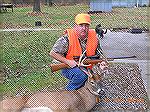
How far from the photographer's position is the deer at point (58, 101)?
5129 millimetres

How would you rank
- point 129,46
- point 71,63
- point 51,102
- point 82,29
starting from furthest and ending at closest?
point 129,46 → point 71,63 → point 82,29 → point 51,102

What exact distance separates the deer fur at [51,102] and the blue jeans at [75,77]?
1.21 feet

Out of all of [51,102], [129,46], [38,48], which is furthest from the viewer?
[38,48]

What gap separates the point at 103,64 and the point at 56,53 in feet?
2.01

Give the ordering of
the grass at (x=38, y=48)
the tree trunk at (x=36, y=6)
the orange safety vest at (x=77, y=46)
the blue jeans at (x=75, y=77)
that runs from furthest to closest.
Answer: the grass at (x=38, y=48) < the tree trunk at (x=36, y=6) < the blue jeans at (x=75, y=77) < the orange safety vest at (x=77, y=46)

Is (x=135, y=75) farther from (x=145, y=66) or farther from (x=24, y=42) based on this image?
(x=24, y=42)

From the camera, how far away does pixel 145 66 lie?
8734 mm

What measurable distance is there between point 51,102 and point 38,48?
16.1 feet

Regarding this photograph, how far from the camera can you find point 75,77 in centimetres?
600

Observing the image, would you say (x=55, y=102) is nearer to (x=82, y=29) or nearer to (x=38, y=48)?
(x=82, y=29)

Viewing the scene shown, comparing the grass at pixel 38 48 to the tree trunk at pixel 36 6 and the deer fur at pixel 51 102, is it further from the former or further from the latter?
the deer fur at pixel 51 102

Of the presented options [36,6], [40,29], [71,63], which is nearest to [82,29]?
[71,63]

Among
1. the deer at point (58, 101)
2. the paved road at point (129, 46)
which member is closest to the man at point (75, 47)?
the deer at point (58, 101)

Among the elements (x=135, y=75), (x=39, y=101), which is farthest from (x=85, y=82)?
(x=135, y=75)
